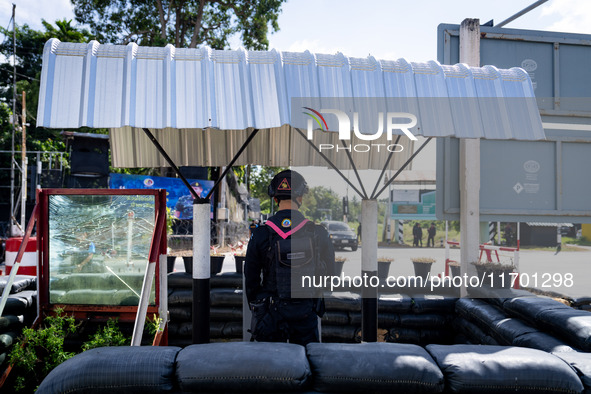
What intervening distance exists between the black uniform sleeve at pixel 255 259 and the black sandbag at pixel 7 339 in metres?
2.46

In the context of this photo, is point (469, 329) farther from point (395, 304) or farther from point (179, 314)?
point (179, 314)

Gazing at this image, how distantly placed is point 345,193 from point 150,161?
2823 mm

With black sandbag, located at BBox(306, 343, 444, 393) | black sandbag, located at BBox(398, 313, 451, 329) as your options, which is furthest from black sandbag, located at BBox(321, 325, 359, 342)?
black sandbag, located at BBox(306, 343, 444, 393)

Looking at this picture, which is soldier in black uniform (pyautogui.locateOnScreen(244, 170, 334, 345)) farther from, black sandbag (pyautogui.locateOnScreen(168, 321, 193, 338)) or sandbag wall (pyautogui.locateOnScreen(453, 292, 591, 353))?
black sandbag (pyautogui.locateOnScreen(168, 321, 193, 338))

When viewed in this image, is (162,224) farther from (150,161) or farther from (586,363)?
(586,363)

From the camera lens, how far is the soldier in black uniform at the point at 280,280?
11.7 ft

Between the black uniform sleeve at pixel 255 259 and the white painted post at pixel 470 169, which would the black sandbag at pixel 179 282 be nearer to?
the black uniform sleeve at pixel 255 259

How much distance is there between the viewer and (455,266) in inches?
257

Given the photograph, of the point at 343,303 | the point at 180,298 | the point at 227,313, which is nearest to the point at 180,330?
the point at 180,298

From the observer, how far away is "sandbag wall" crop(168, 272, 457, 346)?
17.7 feet

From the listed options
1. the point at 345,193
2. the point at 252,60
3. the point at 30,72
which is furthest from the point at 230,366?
the point at 30,72

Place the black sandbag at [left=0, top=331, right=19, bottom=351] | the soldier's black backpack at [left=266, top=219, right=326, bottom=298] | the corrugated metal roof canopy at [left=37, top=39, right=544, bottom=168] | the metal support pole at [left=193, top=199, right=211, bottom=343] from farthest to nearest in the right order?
the metal support pole at [left=193, top=199, right=211, bottom=343] < the black sandbag at [left=0, top=331, right=19, bottom=351] < the corrugated metal roof canopy at [left=37, top=39, right=544, bottom=168] < the soldier's black backpack at [left=266, top=219, right=326, bottom=298]

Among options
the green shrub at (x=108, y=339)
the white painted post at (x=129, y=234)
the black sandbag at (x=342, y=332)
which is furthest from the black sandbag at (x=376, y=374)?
the black sandbag at (x=342, y=332)

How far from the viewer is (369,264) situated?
5.09 meters
